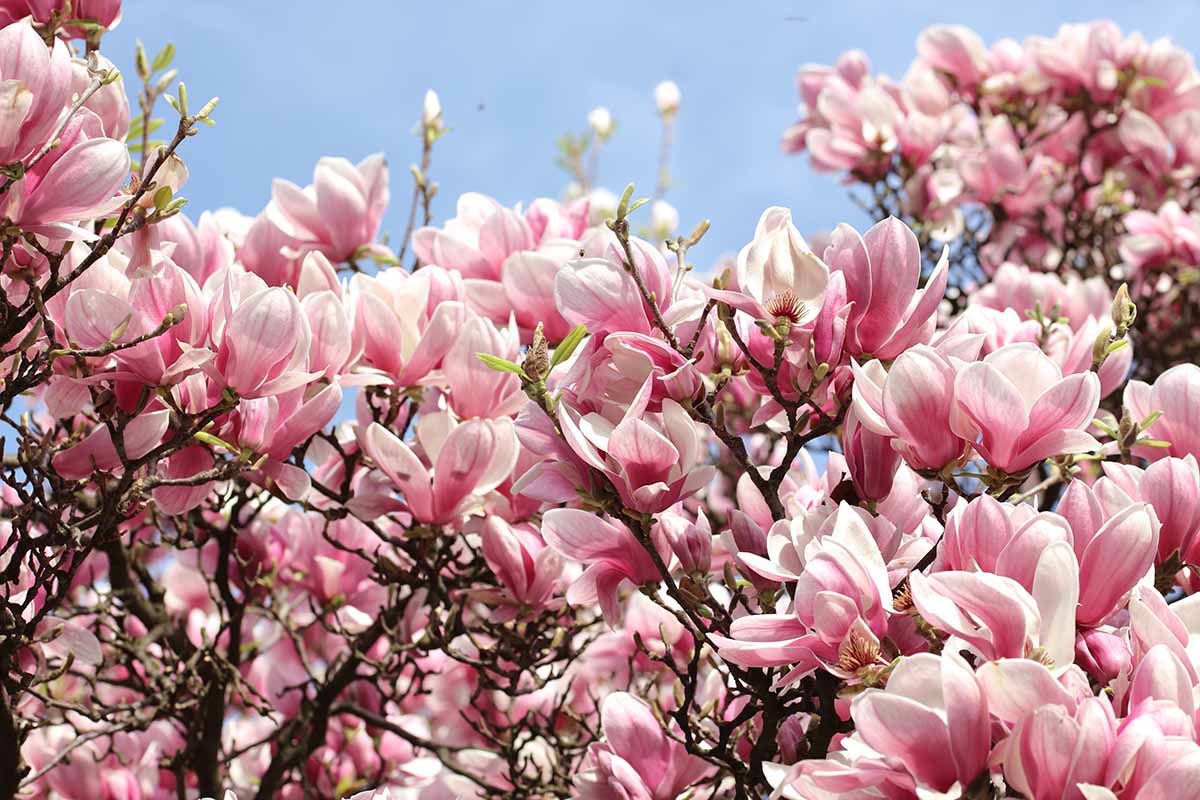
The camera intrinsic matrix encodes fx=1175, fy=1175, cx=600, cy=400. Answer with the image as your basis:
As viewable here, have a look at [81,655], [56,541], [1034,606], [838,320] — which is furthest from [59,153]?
[1034,606]

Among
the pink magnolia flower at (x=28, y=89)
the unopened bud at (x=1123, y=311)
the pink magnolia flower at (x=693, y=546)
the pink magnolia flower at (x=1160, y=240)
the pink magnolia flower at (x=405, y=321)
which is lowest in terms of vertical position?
the pink magnolia flower at (x=693, y=546)

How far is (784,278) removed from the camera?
1.36 metres

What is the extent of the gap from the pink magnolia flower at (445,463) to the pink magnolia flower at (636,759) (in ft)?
1.22

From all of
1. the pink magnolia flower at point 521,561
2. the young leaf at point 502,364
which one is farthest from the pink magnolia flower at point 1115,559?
the pink magnolia flower at point 521,561

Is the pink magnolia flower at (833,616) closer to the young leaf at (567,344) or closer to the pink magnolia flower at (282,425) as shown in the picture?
the young leaf at (567,344)

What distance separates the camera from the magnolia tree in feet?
3.45

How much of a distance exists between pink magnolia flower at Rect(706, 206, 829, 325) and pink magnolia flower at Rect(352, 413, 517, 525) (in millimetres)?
421

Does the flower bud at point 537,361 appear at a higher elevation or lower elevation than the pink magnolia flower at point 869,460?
higher

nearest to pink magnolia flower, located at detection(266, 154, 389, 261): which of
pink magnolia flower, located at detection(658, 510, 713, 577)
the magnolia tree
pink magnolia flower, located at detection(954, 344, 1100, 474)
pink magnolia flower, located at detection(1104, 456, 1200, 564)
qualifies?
the magnolia tree

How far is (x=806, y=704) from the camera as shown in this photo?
1.32 m

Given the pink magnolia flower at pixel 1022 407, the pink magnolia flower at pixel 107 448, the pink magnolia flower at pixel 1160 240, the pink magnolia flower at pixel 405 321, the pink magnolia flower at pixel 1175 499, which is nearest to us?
the pink magnolia flower at pixel 1022 407

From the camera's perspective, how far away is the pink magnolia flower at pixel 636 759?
4.75 ft

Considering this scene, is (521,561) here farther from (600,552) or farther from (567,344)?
(567,344)

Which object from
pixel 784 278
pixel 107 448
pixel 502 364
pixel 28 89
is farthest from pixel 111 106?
pixel 784 278
